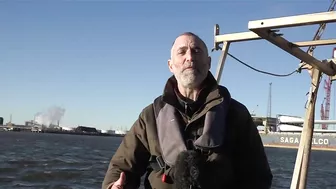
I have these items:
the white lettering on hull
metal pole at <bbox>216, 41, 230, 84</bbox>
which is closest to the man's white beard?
metal pole at <bbox>216, 41, 230, 84</bbox>

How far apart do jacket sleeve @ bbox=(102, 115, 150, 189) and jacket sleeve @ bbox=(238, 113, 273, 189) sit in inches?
30.1

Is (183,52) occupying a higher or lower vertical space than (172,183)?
higher

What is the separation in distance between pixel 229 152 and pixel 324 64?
4851 mm

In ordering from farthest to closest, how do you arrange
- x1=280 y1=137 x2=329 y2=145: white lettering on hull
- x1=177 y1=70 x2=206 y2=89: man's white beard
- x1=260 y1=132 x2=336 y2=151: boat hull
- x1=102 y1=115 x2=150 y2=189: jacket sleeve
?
x1=280 y1=137 x2=329 y2=145: white lettering on hull
x1=260 y1=132 x2=336 y2=151: boat hull
x1=102 y1=115 x2=150 y2=189: jacket sleeve
x1=177 y1=70 x2=206 y2=89: man's white beard

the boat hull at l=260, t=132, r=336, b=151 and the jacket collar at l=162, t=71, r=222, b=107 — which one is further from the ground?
the jacket collar at l=162, t=71, r=222, b=107

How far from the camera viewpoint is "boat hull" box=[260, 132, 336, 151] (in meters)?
113

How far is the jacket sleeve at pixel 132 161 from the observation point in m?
3.45

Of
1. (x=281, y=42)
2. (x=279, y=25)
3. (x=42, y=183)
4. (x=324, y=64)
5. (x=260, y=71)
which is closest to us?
(x=279, y=25)

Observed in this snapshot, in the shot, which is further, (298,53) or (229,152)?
(298,53)

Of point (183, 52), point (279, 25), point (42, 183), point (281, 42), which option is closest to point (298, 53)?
point (281, 42)

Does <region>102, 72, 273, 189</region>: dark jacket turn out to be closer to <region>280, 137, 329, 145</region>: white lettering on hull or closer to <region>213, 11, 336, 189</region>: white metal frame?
<region>213, 11, 336, 189</region>: white metal frame

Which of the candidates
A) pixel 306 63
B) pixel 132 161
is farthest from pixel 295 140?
pixel 132 161

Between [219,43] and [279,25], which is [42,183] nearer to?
[219,43]

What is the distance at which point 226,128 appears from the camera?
3234 millimetres
